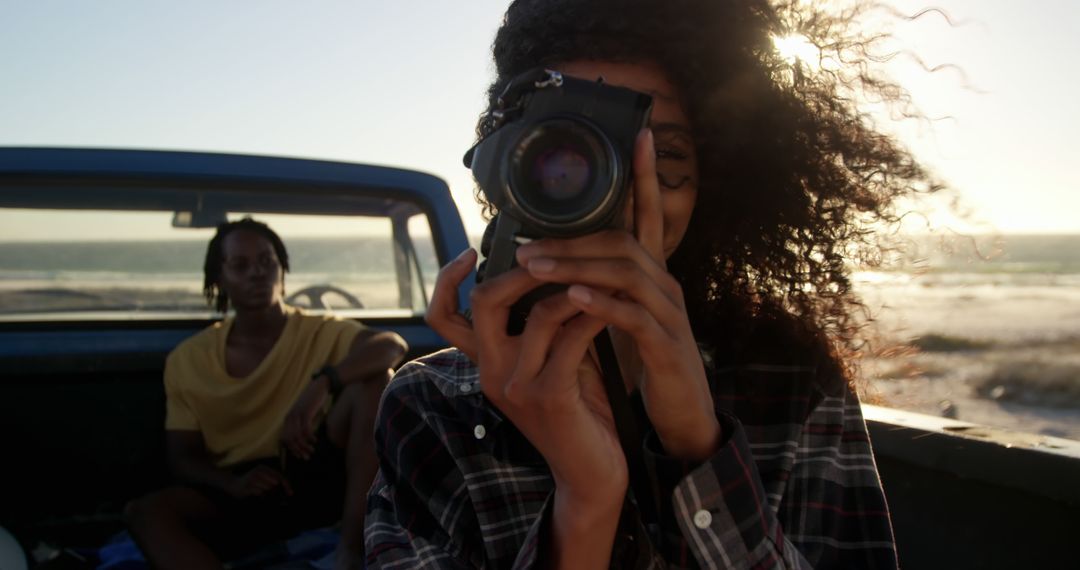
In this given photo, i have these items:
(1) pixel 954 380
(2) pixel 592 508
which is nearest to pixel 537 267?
(2) pixel 592 508

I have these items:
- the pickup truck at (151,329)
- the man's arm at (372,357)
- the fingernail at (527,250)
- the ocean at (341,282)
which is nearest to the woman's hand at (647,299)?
the fingernail at (527,250)

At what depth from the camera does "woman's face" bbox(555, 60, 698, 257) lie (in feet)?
4.12

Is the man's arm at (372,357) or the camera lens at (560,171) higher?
the camera lens at (560,171)

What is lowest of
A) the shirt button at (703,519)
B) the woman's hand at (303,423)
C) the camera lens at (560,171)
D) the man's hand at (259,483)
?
the man's hand at (259,483)

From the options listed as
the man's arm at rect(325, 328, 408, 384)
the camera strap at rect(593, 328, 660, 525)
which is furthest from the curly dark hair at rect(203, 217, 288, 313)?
the camera strap at rect(593, 328, 660, 525)

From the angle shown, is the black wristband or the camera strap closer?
the camera strap

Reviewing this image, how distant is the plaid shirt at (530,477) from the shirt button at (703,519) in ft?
0.20

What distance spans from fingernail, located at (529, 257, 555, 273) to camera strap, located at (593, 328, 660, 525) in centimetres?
21

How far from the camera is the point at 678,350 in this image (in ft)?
3.37

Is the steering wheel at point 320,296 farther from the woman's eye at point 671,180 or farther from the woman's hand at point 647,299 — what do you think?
the woman's hand at point 647,299

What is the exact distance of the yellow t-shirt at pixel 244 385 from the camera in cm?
252

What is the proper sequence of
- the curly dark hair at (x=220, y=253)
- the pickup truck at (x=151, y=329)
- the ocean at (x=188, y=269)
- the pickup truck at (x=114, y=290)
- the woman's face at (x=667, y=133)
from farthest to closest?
the curly dark hair at (x=220, y=253) → the pickup truck at (x=114, y=290) → the pickup truck at (x=151, y=329) → the ocean at (x=188, y=269) → the woman's face at (x=667, y=133)

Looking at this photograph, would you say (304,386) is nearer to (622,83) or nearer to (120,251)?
(120,251)

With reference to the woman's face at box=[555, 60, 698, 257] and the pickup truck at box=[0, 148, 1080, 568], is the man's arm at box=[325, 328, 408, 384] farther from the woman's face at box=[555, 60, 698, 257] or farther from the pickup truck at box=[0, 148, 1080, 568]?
the woman's face at box=[555, 60, 698, 257]
